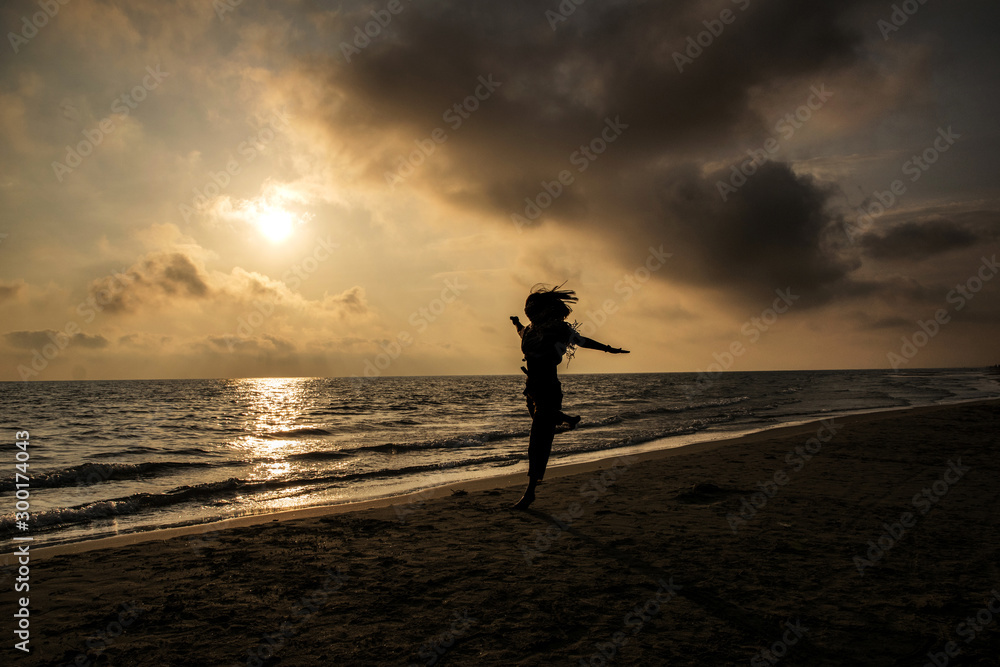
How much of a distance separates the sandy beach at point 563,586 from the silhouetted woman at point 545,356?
106 cm

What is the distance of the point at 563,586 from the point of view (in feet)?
14.7

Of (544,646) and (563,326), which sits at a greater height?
(563,326)

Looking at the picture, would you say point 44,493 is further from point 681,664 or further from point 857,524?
point 857,524

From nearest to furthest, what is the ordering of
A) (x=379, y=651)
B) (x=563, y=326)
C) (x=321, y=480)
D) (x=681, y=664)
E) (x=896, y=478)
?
(x=681, y=664), (x=379, y=651), (x=563, y=326), (x=896, y=478), (x=321, y=480)

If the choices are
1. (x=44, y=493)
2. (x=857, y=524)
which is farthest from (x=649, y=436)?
(x=44, y=493)

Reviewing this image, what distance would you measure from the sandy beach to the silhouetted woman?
106 centimetres

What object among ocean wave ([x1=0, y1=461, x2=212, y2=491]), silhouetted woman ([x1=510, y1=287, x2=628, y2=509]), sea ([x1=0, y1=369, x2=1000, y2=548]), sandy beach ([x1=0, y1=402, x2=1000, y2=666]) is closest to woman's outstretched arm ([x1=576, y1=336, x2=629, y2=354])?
silhouetted woman ([x1=510, y1=287, x2=628, y2=509])

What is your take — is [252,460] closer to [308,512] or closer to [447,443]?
[447,443]

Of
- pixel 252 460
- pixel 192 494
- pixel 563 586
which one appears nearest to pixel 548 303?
pixel 563 586

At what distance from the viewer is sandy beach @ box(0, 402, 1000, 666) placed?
343cm

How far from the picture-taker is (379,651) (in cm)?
343

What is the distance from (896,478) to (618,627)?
7.86 meters

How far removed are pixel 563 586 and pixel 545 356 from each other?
121 inches

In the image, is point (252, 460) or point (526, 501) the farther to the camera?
point (252, 460)
